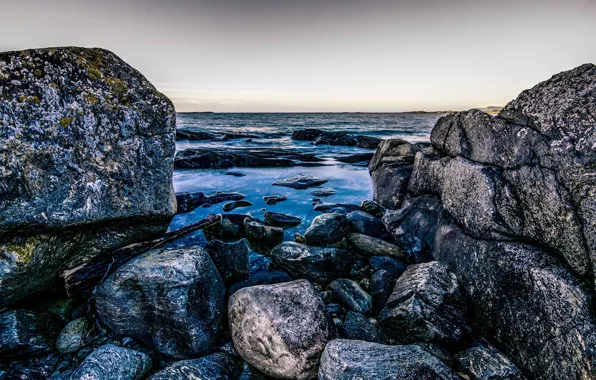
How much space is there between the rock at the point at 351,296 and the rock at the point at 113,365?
251cm

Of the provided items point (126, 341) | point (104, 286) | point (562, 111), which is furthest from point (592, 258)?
point (104, 286)

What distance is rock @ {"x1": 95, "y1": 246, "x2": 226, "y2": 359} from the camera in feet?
12.2

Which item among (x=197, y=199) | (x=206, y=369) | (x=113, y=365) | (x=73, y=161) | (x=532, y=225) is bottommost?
(x=206, y=369)

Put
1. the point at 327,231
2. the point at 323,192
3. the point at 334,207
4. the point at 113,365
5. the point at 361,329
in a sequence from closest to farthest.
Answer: the point at 113,365 → the point at 361,329 → the point at 327,231 → the point at 334,207 → the point at 323,192

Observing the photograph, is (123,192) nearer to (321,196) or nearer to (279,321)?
(279,321)

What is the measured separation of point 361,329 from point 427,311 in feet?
2.63

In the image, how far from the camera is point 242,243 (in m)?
5.31

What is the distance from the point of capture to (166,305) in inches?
147

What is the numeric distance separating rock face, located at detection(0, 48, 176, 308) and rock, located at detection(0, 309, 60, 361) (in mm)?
287

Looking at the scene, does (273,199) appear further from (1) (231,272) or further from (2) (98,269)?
(2) (98,269)

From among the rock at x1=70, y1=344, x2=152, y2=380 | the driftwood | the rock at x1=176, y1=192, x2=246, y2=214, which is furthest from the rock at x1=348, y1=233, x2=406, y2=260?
the rock at x1=176, y1=192, x2=246, y2=214

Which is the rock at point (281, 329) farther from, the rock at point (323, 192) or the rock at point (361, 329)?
the rock at point (323, 192)

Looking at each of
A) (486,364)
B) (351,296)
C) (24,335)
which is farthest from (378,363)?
(24,335)

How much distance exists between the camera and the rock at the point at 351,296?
4375 mm
